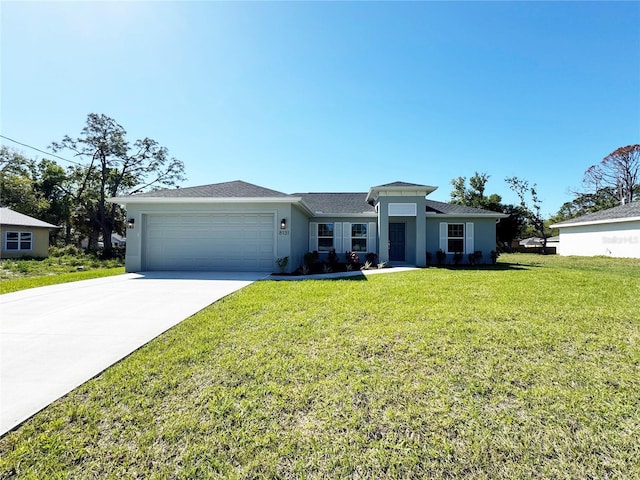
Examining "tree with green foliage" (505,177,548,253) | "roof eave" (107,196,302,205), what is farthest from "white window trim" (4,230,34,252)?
"tree with green foliage" (505,177,548,253)

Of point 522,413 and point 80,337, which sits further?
point 80,337

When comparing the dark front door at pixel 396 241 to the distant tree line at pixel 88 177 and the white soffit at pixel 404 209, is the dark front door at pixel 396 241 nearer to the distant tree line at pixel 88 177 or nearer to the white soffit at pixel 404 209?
the white soffit at pixel 404 209

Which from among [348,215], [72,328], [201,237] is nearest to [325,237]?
[348,215]

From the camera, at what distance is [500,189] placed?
29.6 m

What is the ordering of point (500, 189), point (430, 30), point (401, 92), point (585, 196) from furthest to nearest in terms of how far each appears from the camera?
point (585, 196) < point (500, 189) < point (401, 92) < point (430, 30)

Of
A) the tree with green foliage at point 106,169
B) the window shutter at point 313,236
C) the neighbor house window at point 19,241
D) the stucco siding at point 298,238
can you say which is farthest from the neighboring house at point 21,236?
the window shutter at point 313,236

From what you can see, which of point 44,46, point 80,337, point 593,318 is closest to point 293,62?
point 44,46

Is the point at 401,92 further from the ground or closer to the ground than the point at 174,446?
further from the ground

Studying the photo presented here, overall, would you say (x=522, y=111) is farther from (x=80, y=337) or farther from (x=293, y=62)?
(x=80, y=337)

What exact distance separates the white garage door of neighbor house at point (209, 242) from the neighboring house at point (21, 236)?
14909 millimetres

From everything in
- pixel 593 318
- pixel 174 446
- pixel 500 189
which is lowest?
pixel 174 446

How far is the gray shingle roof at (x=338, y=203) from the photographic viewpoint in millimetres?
14555

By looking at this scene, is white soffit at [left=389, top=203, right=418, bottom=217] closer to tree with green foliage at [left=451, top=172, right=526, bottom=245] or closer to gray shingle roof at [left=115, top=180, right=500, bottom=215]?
gray shingle roof at [left=115, top=180, right=500, bottom=215]

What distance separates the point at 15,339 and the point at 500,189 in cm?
3550
